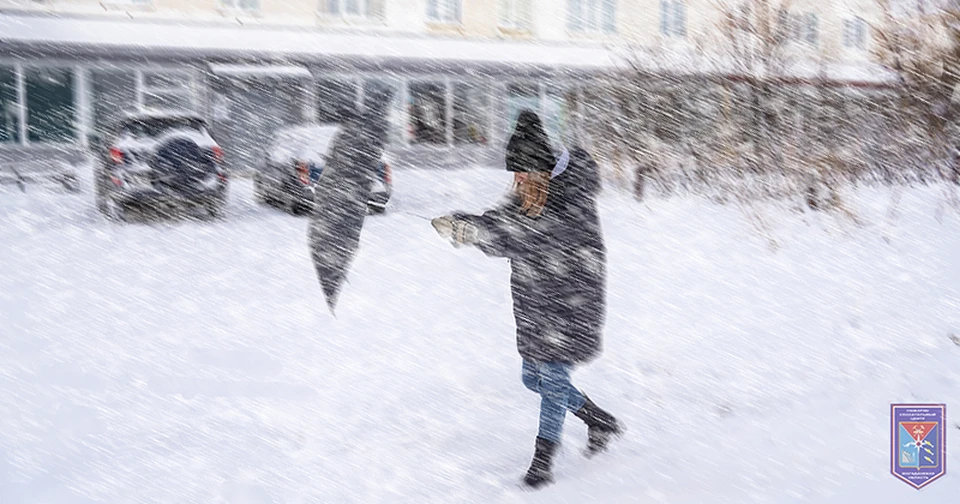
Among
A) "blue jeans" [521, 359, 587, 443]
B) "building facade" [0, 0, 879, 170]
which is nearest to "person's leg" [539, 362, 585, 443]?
"blue jeans" [521, 359, 587, 443]

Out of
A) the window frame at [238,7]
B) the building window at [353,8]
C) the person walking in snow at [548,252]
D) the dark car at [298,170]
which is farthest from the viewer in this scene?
the building window at [353,8]

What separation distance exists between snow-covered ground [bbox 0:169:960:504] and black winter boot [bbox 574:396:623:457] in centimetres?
10

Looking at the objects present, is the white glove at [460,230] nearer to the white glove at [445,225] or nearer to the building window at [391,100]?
the white glove at [445,225]

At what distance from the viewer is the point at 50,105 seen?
17.8 m

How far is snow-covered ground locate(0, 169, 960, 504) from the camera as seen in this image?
3693 millimetres

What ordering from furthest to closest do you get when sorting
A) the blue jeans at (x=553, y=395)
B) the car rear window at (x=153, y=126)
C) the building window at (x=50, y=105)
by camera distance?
the building window at (x=50, y=105) → the car rear window at (x=153, y=126) → the blue jeans at (x=553, y=395)

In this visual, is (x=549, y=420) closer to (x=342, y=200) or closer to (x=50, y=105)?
(x=342, y=200)

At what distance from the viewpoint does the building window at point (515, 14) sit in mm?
21922

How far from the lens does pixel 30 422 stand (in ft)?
14.4

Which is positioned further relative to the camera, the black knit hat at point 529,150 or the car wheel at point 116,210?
the car wheel at point 116,210

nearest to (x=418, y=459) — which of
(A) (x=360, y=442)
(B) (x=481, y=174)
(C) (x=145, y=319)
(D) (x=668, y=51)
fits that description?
(A) (x=360, y=442)

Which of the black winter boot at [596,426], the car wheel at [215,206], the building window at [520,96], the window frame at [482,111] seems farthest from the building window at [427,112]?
the black winter boot at [596,426]

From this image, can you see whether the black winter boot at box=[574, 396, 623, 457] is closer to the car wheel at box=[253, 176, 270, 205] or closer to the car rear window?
the car rear window

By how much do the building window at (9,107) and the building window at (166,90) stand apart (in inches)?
96.3
